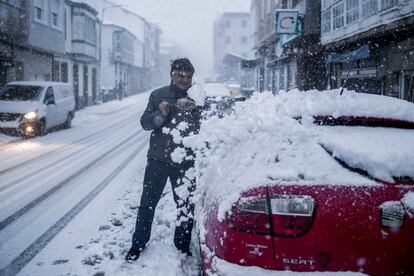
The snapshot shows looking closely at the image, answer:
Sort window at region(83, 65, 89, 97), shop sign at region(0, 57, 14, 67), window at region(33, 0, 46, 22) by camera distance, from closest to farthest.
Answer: shop sign at region(0, 57, 14, 67)
window at region(33, 0, 46, 22)
window at region(83, 65, 89, 97)

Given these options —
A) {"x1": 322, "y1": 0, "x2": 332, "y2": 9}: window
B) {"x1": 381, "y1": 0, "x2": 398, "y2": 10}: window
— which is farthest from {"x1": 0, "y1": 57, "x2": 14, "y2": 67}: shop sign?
{"x1": 381, "y1": 0, "x2": 398, "y2": 10}: window

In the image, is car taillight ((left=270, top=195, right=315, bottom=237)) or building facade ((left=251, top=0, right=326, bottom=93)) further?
building facade ((left=251, top=0, right=326, bottom=93))

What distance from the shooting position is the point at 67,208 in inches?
244

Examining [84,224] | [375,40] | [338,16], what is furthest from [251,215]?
[338,16]

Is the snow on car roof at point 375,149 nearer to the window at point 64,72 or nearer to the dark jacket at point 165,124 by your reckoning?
the dark jacket at point 165,124

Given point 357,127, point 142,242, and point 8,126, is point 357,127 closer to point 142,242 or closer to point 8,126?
point 142,242

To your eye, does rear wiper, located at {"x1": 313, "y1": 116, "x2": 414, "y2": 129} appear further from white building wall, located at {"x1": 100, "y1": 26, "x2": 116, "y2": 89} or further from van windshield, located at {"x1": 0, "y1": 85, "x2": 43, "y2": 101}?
white building wall, located at {"x1": 100, "y1": 26, "x2": 116, "y2": 89}

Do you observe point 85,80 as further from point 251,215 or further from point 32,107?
point 251,215

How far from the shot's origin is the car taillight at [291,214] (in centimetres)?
228

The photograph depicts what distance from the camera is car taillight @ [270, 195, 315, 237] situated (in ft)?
7.49

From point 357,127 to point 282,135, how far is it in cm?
53

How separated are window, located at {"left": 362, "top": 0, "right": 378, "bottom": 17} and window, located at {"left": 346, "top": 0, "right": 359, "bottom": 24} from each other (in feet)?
2.20

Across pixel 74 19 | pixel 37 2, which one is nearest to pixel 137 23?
pixel 74 19

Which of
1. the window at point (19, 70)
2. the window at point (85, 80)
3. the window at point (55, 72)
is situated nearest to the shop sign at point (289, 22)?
the window at point (19, 70)
